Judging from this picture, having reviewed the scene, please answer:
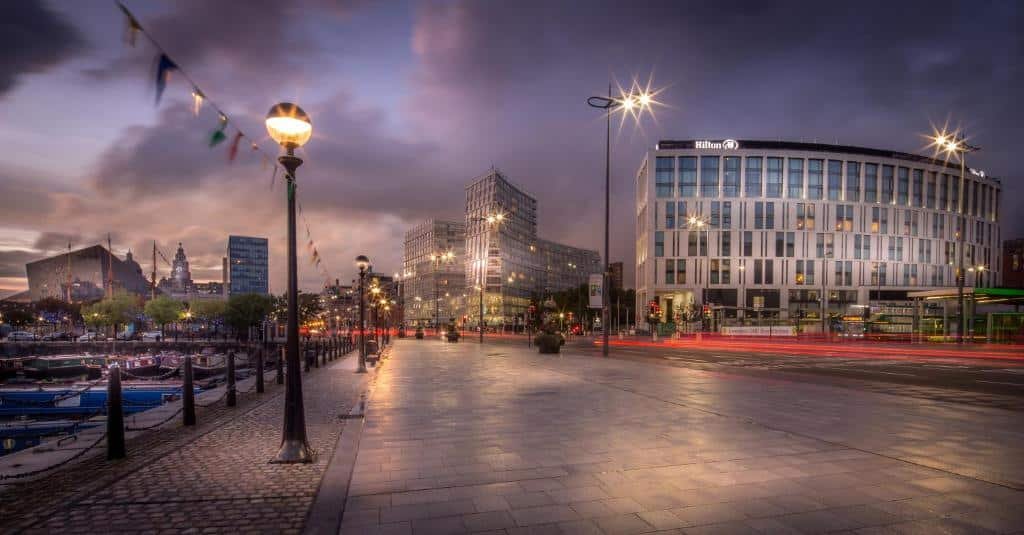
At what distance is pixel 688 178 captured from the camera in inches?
2896

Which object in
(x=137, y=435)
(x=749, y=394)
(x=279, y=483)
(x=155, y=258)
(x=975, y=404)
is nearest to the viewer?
(x=279, y=483)

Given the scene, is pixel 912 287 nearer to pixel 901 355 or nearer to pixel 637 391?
pixel 901 355

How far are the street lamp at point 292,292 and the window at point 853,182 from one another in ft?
287

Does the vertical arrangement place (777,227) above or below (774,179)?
below

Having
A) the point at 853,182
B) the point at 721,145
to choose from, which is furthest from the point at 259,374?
the point at 853,182

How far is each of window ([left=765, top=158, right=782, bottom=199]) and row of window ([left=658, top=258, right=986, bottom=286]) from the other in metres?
10.0

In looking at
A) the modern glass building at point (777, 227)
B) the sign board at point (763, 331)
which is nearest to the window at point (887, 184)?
the modern glass building at point (777, 227)

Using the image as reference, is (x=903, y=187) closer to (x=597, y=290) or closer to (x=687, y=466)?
(x=597, y=290)

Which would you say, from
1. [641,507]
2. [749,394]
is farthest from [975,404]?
[641,507]

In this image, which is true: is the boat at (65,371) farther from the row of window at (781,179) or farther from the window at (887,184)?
the window at (887,184)

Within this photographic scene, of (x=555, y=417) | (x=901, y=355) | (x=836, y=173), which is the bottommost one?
(x=901, y=355)

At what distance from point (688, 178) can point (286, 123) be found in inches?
2931

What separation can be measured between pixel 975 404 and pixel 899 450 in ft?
19.3

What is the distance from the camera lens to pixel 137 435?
325 inches
